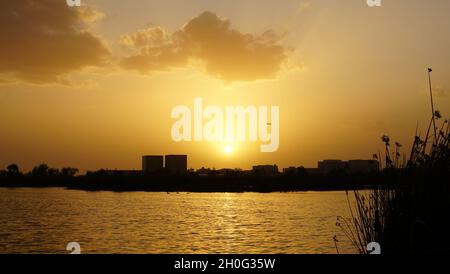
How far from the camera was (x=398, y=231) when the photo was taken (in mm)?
6730

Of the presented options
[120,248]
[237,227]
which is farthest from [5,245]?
[237,227]

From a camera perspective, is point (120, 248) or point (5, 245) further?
point (5, 245)

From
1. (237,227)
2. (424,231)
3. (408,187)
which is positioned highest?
(408,187)

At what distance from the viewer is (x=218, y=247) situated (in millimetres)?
39812

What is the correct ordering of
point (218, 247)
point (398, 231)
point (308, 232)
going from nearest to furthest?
point (398, 231) < point (218, 247) < point (308, 232)
